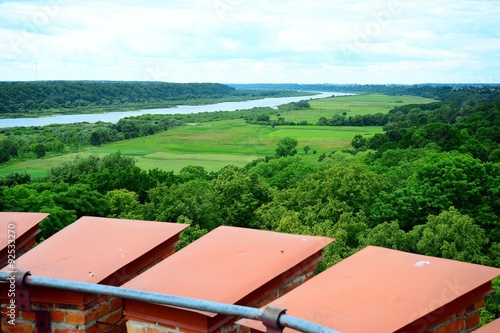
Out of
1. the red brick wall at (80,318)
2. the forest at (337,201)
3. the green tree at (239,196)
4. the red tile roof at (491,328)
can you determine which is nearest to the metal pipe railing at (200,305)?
the red brick wall at (80,318)

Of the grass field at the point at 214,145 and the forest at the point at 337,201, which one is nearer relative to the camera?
the forest at the point at 337,201

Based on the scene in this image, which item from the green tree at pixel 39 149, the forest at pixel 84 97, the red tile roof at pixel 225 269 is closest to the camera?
the red tile roof at pixel 225 269

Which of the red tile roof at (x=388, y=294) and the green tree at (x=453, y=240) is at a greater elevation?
the red tile roof at (x=388, y=294)

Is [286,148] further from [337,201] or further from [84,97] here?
[84,97]

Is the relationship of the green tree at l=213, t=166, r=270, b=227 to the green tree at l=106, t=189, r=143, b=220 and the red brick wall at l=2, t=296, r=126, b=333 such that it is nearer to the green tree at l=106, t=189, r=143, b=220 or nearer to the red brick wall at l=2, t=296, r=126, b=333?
the green tree at l=106, t=189, r=143, b=220

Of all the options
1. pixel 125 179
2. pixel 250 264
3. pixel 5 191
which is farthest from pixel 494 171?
pixel 250 264

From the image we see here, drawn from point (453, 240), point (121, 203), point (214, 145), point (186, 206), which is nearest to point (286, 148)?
point (214, 145)

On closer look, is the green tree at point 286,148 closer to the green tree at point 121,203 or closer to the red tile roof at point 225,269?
the green tree at point 121,203

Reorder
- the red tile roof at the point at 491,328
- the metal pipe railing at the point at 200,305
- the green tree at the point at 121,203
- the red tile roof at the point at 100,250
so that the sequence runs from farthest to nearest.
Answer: the green tree at the point at 121,203, the red tile roof at the point at 100,250, the red tile roof at the point at 491,328, the metal pipe railing at the point at 200,305
